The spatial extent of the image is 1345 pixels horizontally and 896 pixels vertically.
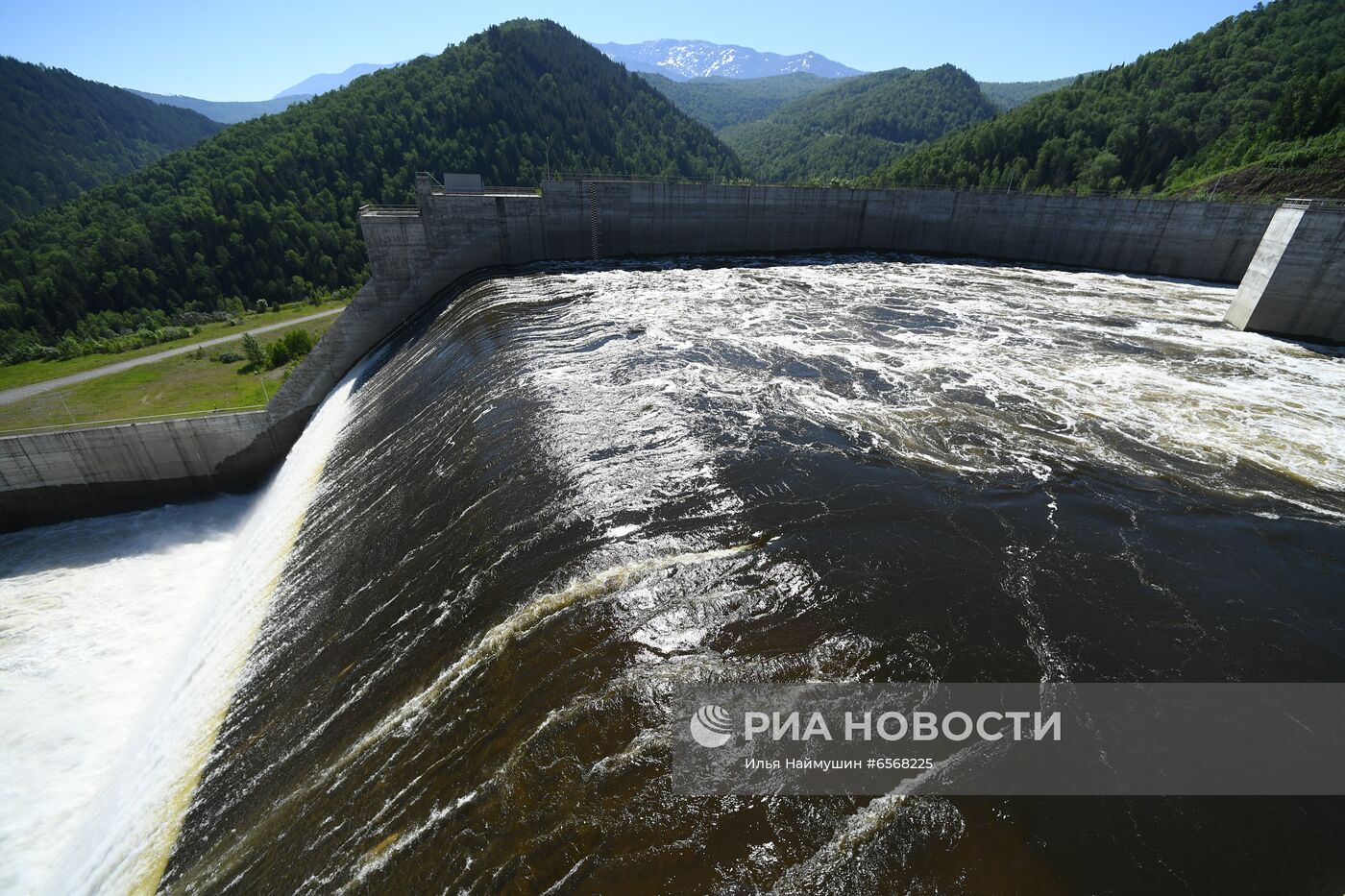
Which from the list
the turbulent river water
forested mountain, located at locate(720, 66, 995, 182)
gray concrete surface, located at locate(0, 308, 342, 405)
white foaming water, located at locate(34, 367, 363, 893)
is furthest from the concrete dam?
forested mountain, located at locate(720, 66, 995, 182)

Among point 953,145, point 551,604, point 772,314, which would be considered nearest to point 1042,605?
point 551,604

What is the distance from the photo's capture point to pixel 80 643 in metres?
14.2

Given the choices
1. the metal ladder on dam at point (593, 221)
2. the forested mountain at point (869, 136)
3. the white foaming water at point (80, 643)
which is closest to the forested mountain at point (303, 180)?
the forested mountain at point (869, 136)

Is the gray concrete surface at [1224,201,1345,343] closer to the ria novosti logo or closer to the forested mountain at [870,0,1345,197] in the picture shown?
the ria novosti logo

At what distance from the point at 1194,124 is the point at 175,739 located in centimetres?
10021

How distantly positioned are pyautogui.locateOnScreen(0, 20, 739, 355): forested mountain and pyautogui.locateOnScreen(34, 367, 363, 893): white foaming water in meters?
67.5

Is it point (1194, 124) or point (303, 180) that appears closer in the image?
point (1194, 124)

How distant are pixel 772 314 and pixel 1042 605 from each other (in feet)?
52.6

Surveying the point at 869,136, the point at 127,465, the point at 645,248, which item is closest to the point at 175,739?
the point at 127,465

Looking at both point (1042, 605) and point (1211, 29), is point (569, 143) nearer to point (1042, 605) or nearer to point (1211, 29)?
point (1211, 29)

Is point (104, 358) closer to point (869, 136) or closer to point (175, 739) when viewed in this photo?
point (175, 739)

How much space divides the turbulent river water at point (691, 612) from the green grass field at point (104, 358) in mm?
36191

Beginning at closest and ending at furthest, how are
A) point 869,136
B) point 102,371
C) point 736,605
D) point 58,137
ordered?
point 736,605 < point 102,371 < point 58,137 < point 869,136

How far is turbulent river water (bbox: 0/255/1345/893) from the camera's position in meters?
5.01
